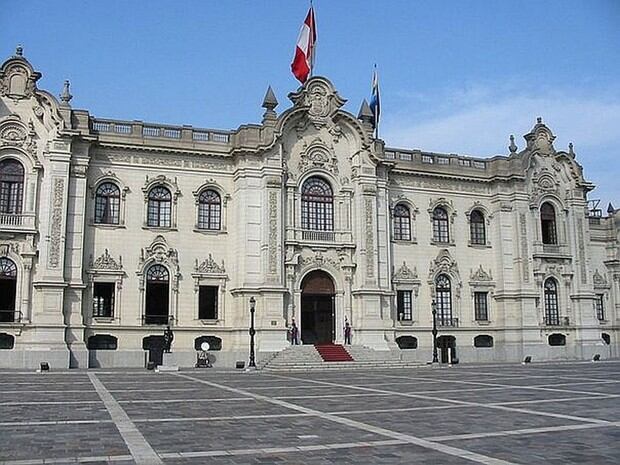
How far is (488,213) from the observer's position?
4666 cm

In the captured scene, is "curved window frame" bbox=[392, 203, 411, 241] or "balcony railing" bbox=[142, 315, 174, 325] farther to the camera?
"curved window frame" bbox=[392, 203, 411, 241]

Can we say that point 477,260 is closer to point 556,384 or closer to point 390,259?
point 390,259

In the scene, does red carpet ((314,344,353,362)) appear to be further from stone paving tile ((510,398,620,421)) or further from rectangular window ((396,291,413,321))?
stone paving tile ((510,398,620,421))

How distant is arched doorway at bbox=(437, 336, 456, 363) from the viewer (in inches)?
1654

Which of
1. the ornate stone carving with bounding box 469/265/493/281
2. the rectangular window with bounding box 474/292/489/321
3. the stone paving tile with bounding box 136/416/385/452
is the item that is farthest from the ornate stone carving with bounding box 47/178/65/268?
the rectangular window with bounding box 474/292/489/321

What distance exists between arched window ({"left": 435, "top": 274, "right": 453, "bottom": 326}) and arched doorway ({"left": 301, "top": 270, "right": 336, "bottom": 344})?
24.2 feet

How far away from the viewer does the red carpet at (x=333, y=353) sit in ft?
123

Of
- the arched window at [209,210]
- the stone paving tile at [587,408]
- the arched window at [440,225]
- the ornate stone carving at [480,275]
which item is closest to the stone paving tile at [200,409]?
the stone paving tile at [587,408]

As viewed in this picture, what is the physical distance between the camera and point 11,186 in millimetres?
36344

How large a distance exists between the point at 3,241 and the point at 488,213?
29.7 metres

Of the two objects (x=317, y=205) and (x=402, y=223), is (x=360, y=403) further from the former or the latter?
(x=402, y=223)

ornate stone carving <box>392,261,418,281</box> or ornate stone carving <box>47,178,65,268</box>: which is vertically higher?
ornate stone carving <box>47,178,65,268</box>

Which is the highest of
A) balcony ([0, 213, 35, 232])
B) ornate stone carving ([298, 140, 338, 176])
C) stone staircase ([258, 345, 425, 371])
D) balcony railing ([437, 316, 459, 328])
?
ornate stone carving ([298, 140, 338, 176])

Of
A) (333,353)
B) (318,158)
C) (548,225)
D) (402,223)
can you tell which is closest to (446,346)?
(402,223)
